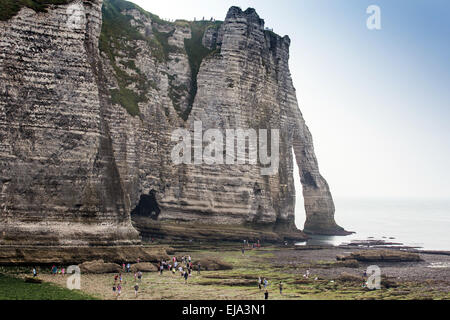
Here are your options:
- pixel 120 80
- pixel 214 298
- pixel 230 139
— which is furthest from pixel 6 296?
pixel 230 139

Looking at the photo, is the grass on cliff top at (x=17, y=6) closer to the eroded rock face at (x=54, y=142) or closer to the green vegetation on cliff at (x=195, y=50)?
the eroded rock face at (x=54, y=142)

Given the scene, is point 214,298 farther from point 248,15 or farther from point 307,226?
point 307,226

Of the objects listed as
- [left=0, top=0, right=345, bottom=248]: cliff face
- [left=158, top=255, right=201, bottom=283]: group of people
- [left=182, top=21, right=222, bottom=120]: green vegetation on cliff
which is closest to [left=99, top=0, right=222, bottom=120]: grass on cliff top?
[left=182, top=21, right=222, bottom=120]: green vegetation on cliff

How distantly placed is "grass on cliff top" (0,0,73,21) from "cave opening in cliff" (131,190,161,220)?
27937mm

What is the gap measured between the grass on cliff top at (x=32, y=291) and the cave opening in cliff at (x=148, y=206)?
33.0 metres

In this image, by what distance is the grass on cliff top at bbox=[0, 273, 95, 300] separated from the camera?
38.2 meters

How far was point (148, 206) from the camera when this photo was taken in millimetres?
77188

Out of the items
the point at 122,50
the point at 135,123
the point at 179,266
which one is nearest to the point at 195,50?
the point at 122,50

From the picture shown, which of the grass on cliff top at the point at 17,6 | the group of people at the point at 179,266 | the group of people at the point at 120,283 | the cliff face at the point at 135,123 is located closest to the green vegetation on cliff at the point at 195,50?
the cliff face at the point at 135,123

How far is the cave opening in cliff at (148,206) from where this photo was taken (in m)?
76.2

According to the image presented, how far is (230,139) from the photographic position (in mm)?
82000

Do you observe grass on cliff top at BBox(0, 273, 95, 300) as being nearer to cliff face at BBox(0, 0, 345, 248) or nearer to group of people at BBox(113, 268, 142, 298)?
group of people at BBox(113, 268, 142, 298)

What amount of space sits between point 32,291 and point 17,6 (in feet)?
79.1

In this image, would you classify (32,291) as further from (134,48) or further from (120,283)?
(134,48)
